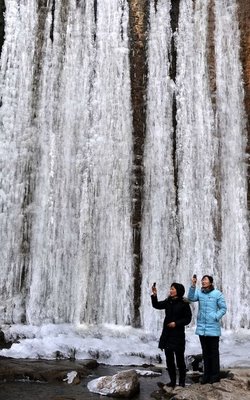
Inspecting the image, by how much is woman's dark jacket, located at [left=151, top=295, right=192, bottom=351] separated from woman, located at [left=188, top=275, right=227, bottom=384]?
248 mm

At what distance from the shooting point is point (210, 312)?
809cm

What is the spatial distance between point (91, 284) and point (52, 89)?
674cm

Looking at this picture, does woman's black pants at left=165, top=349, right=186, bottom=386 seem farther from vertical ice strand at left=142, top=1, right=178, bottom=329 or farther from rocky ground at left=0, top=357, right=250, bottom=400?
vertical ice strand at left=142, top=1, right=178, bottom=329

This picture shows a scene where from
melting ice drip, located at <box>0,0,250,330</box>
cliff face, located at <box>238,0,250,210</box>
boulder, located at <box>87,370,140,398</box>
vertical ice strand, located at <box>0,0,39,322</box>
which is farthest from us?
cliff face, located at <box>238,0,250,210</box>

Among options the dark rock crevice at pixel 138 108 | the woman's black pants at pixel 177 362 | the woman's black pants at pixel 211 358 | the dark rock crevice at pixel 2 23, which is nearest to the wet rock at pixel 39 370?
the woman's black pants at pixel 177 362

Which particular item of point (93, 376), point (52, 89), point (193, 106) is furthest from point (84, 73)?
point (93, 376)

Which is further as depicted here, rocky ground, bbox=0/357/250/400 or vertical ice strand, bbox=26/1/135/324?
vertical ice strand, bbox=26/1/135/324

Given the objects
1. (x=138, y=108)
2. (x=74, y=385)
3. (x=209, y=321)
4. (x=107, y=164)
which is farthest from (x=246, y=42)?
(x=74, y=385)

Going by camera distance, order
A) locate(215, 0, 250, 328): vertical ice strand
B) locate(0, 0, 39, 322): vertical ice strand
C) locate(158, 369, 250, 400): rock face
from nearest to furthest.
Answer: locate(158, 369, 250, 400): rock face, locate(0, 0, 39, 322): vertical ice strand, locate(215, 0, 250, 328): vertical ice strand

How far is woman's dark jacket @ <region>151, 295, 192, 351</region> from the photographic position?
798 cm

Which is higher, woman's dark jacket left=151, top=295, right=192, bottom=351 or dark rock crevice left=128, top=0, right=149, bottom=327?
dark rock crevice left=128, top=0, right=149, bottom=327

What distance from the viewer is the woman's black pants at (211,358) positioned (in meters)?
8.16

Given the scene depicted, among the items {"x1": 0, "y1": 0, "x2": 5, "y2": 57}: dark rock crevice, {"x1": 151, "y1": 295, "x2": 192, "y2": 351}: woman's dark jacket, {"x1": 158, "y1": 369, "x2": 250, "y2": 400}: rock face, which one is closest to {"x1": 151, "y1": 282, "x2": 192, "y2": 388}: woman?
{"x1": 151, "y1": 295, "x2": 192, "y2": 351}: woman's dark jacket

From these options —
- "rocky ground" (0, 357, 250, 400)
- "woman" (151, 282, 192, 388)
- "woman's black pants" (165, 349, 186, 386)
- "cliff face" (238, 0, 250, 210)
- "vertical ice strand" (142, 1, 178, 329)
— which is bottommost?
"rocky ground" (0, 357, 250, 400)
